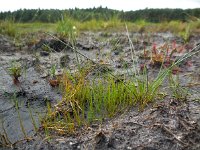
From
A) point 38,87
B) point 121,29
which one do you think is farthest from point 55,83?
point 121,29

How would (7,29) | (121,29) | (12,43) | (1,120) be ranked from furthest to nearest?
(121,29) < (7,29) < (12,43) < (1,120)

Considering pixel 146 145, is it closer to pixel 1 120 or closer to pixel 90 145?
pixel 90 145

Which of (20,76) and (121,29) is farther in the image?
(121,29)

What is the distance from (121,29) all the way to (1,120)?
636 centimetres

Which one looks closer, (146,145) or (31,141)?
(146,145)

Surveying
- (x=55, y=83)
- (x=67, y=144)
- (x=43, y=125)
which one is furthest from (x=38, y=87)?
(x=67, y=144)

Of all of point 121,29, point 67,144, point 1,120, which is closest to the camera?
point 67,144

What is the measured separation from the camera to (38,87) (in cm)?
316

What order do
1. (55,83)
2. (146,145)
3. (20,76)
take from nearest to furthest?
(146,145)
(55,83)
(20,76)

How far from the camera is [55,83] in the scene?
10.2 ft

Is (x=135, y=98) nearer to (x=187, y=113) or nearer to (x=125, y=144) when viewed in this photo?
(x=187, y=113)

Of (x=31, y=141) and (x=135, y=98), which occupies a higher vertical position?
(x=135, y=98)

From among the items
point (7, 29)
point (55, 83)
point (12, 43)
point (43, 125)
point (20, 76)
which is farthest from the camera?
point (7, 29)

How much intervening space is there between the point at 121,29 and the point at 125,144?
6748mm
